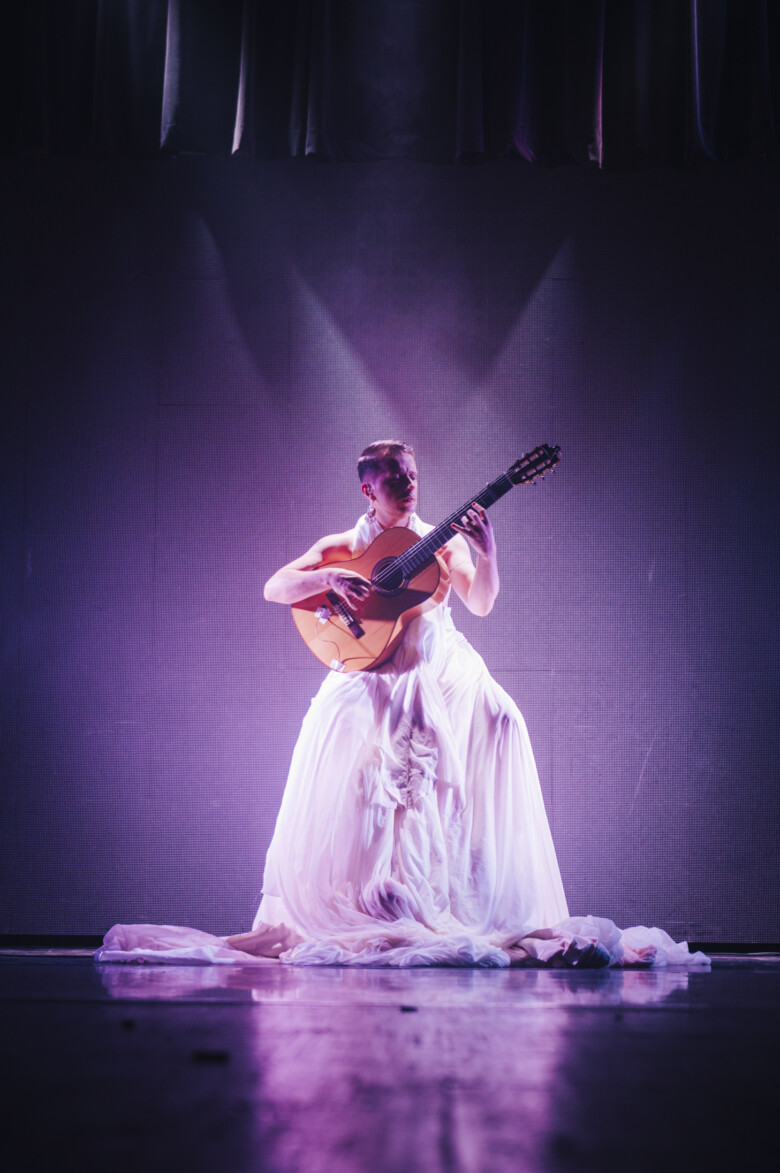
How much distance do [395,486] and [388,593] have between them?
34 cm

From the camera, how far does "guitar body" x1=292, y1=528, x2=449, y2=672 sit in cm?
273

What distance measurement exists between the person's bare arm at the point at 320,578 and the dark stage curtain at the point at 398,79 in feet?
4.43

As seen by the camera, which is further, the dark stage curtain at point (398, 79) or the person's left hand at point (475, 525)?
the dark stage curtain at point (398, 79)

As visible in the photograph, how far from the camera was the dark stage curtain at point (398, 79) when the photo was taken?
10.4 ft

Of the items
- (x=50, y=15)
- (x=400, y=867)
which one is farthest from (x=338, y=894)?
(x=50, y=15)

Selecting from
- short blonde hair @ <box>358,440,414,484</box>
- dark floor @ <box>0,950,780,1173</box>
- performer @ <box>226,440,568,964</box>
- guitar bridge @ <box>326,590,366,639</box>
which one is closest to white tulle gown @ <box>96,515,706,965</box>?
performer @ <box>226,440,568,964</box>

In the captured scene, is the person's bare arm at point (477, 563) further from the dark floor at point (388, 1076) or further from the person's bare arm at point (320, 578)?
the dark floor at point (388, 1076)

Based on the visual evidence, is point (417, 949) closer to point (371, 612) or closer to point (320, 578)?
point (371, 612)

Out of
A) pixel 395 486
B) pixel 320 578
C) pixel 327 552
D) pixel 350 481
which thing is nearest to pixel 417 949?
pixel 320 578

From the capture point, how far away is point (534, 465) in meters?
2.78

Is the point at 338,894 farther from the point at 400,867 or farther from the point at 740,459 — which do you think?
the point at 740,459

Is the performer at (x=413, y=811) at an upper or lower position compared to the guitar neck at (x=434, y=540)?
lower

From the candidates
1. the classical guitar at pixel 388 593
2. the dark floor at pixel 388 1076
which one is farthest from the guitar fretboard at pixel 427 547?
the dark floor at pixel 388 1076

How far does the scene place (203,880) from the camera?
323 centimetres
